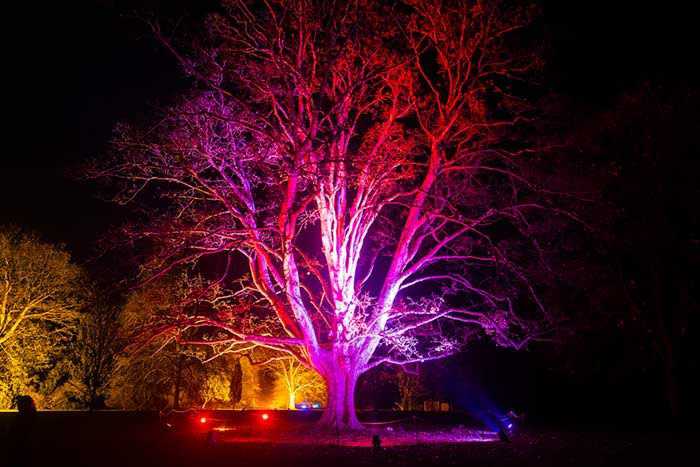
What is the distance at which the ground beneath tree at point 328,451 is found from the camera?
→ 9984 millimetres

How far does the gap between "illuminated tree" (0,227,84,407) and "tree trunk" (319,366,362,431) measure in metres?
23.1

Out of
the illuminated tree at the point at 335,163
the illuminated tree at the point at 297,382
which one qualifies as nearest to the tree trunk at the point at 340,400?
the illuminated tree at the point at 335,163

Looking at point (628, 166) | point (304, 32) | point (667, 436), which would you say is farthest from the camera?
point (628, 166)

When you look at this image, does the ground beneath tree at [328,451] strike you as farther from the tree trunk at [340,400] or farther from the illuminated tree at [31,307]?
the illuminated tree at [31,307]

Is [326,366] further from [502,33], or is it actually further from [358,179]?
[502,33]

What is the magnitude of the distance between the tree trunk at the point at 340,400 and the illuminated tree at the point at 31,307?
23.1m

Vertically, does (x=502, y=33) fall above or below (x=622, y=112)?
above

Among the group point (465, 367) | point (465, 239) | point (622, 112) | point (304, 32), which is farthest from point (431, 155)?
point (465, 367)

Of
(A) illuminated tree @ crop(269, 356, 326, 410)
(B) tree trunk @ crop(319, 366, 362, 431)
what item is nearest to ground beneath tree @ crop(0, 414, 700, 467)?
(B) tree trunk @ crop(319, 366, 362, 431)

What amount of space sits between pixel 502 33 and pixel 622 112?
5.31m

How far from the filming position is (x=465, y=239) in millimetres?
21375

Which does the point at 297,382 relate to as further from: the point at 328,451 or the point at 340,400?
the point at 328,451

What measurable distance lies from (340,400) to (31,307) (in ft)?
80.8

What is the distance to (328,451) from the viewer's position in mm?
11828
